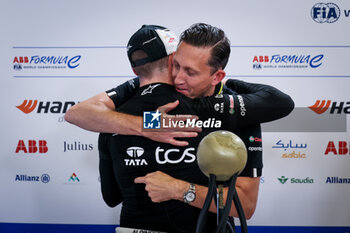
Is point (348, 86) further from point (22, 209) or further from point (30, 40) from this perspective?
point (22, 209)

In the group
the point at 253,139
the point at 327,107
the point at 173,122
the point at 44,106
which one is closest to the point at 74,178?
the point at 44,106

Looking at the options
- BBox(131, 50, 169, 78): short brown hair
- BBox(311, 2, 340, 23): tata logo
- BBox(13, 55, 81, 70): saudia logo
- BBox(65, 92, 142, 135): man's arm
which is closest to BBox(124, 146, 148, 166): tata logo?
BBox(65, 92, 142, 135): man's arm

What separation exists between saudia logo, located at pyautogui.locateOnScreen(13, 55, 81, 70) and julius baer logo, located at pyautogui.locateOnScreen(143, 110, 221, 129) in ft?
3.40

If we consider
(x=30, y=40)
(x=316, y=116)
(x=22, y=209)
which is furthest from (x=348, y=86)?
(x=22, y=209)

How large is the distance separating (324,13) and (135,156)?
1856 millimetres

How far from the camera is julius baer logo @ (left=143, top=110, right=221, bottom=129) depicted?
6.44ft

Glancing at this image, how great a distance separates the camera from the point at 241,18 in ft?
8.54

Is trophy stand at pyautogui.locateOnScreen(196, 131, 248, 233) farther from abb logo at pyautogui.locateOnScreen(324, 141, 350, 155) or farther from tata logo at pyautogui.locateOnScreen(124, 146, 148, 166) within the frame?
abb logo at pyautogui.locateOnScreen(324, 141, 350, 155)

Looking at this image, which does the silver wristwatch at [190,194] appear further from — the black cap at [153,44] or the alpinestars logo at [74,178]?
the alpinestars logo at [74,178]

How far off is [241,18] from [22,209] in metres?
2.30

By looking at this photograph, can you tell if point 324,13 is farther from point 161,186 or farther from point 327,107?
point 161,186

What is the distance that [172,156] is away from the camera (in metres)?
1.80

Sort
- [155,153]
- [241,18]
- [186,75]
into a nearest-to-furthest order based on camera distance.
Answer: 1. [155,153]
2. [186,75]
3. [241,18]

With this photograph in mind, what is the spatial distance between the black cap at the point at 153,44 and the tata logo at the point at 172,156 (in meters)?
0.49
